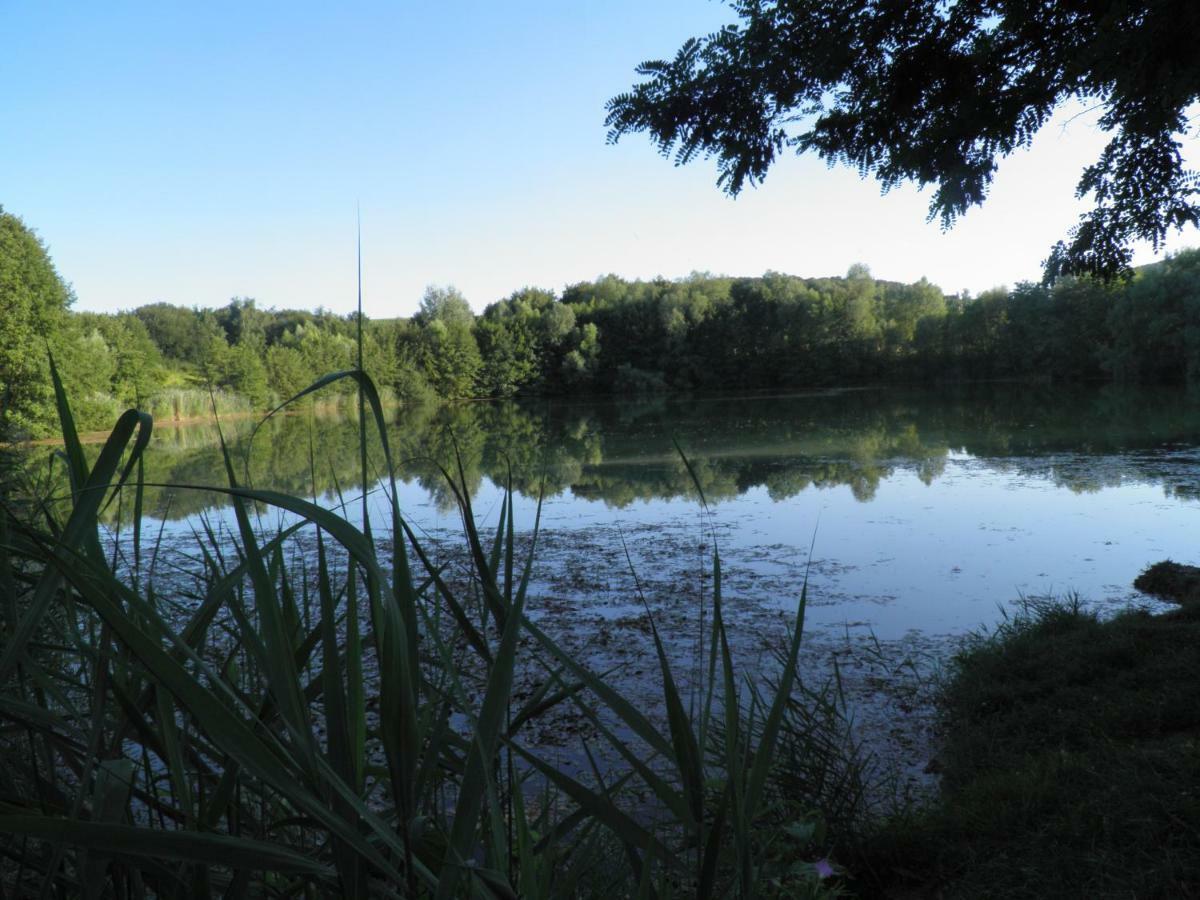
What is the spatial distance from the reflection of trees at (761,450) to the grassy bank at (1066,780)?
2.60 m

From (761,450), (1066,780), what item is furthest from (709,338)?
(1066,780)

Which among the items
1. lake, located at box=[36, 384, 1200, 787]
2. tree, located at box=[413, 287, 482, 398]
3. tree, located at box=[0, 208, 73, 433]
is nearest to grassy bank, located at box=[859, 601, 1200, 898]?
lake, located at box=[36, 384, 1200, 787]

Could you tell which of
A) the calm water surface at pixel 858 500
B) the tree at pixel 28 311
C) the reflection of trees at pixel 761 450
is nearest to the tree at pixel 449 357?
the reflection of trees at pixel 761 450

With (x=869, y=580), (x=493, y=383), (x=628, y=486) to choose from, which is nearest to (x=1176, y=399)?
(x=628, y=486)

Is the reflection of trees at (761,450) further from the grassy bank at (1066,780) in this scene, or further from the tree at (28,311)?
the grassy bank at (1066,780)

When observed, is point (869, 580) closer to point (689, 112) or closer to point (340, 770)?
point (689, 112)

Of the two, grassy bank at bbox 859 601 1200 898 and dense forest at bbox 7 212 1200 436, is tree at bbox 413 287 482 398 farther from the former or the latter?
grassy bank at bbox 859 601 1200 898

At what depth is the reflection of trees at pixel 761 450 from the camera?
10320 mm

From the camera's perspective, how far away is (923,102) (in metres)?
3.23

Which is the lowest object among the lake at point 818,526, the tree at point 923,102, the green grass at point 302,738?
the lake at point 818,526

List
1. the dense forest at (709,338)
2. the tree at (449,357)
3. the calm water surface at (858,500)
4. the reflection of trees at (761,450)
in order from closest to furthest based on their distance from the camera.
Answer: the calm water surface at (858,500), the reflection of trees at (761,450), the dense forest at (709,338), the tree at (449,357)

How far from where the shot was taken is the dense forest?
92.4ft

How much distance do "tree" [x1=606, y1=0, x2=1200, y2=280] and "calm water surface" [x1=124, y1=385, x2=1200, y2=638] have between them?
181 cm

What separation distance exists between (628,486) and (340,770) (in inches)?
410
